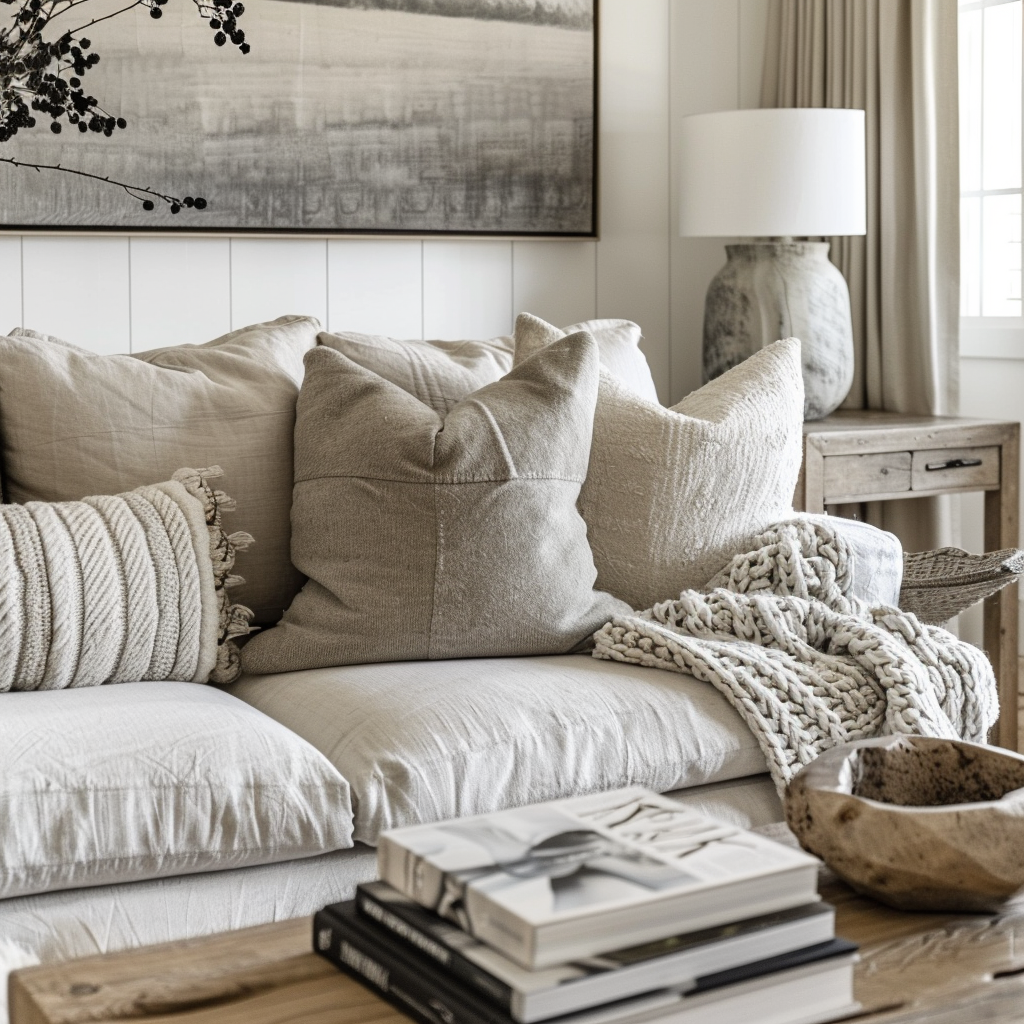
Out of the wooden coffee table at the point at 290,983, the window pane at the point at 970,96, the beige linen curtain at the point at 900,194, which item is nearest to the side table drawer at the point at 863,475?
the beige linen curtain at the point at 900,194

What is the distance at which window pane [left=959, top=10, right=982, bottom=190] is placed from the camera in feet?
11.8

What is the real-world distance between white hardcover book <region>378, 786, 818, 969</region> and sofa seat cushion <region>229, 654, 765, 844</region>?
2.06 ft

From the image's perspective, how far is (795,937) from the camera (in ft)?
3.06

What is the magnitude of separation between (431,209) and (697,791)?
1835mm

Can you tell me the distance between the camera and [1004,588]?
308 centimetres

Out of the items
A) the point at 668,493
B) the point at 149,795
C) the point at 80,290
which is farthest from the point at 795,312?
the point at 149,795

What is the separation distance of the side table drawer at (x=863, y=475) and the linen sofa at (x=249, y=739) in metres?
0.78

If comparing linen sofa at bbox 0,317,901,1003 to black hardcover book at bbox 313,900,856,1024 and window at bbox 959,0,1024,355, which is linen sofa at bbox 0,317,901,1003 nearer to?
black hardcover book at bbox 313,900,856,1024

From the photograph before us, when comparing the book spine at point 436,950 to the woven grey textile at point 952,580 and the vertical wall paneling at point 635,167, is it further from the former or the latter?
the vertical wall paneling at point 635,167

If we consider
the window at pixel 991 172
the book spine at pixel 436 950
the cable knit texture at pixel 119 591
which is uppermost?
the window at pixel 991 172

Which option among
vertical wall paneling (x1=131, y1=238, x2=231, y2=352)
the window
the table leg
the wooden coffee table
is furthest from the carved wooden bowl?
the window

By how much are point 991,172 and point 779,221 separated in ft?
2.77

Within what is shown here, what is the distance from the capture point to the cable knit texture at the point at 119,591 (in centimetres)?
173

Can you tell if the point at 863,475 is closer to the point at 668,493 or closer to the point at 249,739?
the point at 668,493
